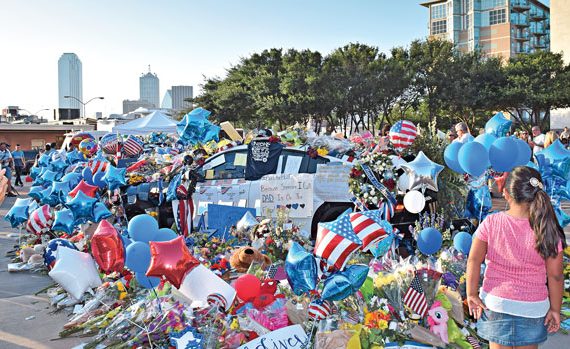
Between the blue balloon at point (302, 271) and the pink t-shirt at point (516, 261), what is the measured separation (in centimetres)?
163

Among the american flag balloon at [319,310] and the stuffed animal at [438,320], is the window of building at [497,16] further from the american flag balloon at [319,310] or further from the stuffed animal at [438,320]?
the american flag balloon at [319,310]

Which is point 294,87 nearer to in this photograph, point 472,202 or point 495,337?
point 472,202

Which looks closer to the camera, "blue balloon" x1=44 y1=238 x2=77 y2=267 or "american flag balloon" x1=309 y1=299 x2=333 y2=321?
"american flag balloon" x1=309 y1=299 x2=333 y2=321

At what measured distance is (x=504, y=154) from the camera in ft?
20.1

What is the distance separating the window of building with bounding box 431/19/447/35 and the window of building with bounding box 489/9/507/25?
6.94 metres

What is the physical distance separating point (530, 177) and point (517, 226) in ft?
1.00

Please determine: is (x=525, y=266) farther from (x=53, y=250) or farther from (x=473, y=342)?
(x=53, y=250)

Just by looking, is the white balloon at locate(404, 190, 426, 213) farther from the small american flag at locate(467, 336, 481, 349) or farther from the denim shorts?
the denim shorts

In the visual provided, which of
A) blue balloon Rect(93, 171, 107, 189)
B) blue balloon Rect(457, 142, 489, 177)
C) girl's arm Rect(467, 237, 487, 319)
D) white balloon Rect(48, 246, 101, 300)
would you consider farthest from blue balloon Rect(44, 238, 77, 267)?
girl's arm Rect(467, 237, 487, 319)

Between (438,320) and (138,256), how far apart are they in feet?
9.13

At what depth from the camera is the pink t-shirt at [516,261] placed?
3.38 meters

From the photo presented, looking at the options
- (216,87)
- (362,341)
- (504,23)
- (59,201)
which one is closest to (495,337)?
(362,341)

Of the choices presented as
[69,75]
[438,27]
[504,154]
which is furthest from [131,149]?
[69,75]

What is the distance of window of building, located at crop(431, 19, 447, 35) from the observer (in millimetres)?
90625
